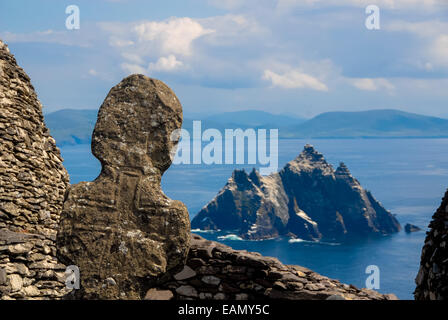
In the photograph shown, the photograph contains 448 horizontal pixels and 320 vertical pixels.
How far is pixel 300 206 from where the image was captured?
158375 millimetres

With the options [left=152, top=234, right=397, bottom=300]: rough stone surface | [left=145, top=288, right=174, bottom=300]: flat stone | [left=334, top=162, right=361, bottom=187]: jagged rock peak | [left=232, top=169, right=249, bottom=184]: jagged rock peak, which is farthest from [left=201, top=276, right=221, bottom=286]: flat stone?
[left=334, top=162, right=361, bottom=187]: jagged rock peak

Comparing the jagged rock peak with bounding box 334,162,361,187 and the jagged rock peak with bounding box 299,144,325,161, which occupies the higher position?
the jagged rock peak with bounding box 299,144,325,161

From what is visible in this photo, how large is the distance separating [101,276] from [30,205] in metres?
4.25

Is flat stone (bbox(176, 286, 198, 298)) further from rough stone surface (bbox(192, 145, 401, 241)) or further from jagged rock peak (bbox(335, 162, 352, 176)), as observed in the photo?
jagged rock peak (bbox(335, 162, 352, 176))

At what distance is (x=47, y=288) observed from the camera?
9898 millimetres

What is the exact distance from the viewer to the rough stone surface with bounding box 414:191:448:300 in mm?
6500

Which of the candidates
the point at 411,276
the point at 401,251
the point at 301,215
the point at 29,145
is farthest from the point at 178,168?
the point at 29,145

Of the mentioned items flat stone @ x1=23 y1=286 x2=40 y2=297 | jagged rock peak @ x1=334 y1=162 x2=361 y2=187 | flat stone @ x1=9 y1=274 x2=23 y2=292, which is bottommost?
jagged rock peak @ x1=334 y1=162 x2=361 y2=187

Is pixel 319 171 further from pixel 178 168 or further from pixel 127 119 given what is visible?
pixel 127 119

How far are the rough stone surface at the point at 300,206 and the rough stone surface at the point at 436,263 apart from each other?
4986 inches

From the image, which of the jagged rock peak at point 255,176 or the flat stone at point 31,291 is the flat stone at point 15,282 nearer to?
the flat stone at point 31,291

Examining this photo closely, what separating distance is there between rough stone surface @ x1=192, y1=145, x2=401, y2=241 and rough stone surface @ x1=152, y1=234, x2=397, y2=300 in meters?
124

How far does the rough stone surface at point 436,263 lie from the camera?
21.3 ft
